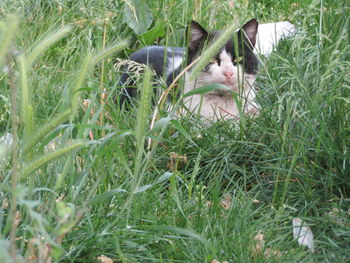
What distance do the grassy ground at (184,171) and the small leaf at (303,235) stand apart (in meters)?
0.03

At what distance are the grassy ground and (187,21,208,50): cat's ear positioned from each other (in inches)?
6.4

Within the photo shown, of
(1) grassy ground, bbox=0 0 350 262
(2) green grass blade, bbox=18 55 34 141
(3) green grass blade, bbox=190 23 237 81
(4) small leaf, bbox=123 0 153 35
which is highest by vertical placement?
(3) green grass blade, bbox=190 23 237 81

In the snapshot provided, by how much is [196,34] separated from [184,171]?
100cm

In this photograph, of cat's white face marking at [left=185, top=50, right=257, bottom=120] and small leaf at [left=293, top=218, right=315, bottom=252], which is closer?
small leaf at [left=293, top=218, right=315, bottom=252]

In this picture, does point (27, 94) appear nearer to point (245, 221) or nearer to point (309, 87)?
point (245, 221)

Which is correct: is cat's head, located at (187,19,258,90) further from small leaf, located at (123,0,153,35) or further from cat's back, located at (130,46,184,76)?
small leaf, located at (123,0,153,35)

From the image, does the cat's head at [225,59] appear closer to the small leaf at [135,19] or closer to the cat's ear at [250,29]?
the cat's ear at [250,29]

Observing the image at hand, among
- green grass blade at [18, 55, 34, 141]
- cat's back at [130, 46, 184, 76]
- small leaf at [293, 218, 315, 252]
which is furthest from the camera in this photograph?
cat's back at [130, 46, 184, 76]

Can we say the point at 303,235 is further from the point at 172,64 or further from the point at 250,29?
the point at 172,64

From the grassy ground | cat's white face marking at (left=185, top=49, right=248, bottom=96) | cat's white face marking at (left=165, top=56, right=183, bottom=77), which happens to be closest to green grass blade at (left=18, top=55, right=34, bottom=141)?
the grassy ground

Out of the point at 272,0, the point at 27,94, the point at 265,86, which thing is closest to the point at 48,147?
the point at 27,94

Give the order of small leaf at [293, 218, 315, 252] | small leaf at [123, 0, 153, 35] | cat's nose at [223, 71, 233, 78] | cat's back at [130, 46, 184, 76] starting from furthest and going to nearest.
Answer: small leaf at [123, 0, 153, 35], cat's back at [130, 46, 184, 76], cat's nose at [223, 71, 233, 78], small leaf at [293, 218, 315, 252]

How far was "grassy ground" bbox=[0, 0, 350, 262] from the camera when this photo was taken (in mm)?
2098

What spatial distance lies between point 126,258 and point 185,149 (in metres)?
1.08
